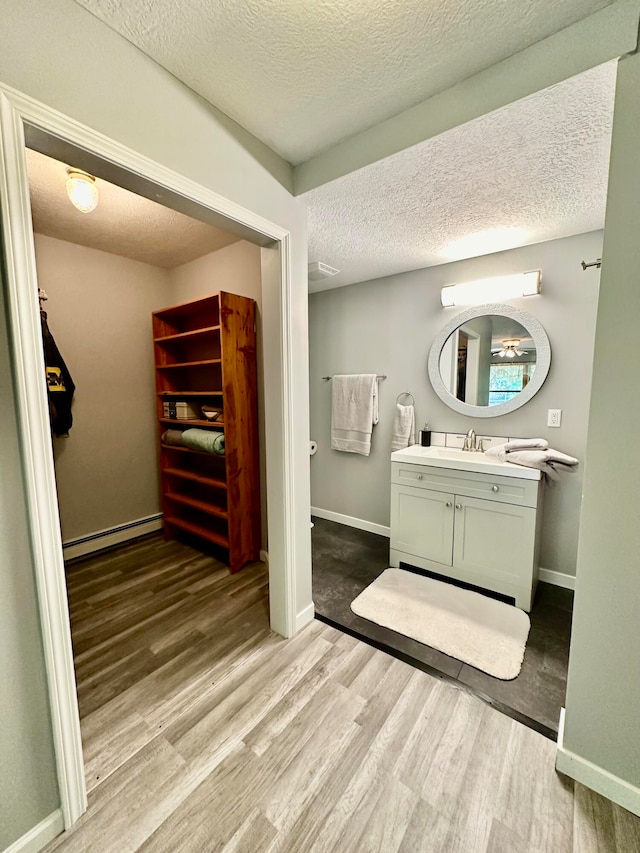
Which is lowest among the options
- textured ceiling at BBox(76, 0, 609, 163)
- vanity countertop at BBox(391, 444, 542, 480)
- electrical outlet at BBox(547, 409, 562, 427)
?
vanity countertop at BBox(391, 444, 542, 480)

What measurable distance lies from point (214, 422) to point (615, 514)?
2309 mm

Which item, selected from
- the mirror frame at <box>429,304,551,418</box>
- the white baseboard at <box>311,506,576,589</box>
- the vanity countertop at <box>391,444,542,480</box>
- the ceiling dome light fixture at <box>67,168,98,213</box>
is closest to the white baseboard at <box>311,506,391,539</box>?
the white baseboard at <box>311,506,576,589</box>

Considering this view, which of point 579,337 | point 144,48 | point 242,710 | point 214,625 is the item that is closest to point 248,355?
point 144,48

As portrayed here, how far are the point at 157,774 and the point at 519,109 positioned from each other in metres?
2.63

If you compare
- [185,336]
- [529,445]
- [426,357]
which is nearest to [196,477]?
[185,336]

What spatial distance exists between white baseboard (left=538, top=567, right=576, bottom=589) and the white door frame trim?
2635mm

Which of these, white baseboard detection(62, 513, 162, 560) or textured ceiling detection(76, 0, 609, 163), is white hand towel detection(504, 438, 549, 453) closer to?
textured ceiling detection(76, 0, 609, 163)

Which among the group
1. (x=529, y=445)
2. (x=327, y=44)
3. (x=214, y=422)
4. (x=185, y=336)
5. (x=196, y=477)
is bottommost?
(x=196, y=477)

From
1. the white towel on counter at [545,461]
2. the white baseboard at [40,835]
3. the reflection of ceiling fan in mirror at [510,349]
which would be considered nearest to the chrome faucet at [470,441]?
the white towel on counter at [545,461]

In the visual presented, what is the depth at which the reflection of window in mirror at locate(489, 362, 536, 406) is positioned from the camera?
91.1 inches

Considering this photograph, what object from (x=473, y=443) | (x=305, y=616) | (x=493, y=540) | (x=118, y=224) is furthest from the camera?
(x=473, y=443)

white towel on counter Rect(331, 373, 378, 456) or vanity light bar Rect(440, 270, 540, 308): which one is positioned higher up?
vanity light bar Rect(440, 270, 540, 308)

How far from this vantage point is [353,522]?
3279 mm

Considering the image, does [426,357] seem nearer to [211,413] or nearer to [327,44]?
[211,413]
